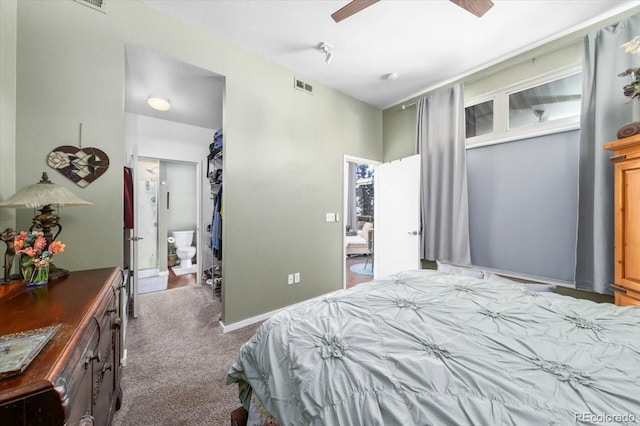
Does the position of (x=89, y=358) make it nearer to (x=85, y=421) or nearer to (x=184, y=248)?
(x=85, y=421)

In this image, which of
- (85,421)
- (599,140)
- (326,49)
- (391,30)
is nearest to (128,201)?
(85,421)

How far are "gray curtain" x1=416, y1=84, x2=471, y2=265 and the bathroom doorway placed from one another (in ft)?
11.5

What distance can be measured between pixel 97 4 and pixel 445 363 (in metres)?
3.12

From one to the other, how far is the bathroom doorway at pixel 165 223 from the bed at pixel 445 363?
3.48m

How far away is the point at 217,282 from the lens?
3480 mm

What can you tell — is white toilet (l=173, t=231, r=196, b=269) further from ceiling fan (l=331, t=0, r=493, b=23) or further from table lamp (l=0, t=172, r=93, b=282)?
ceiling fan (l=331, t=0, r=493, b=23)

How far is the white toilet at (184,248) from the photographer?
15.9 ft

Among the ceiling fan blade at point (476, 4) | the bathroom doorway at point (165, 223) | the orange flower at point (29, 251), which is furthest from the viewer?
the bathroom doorway at point (165, 223)

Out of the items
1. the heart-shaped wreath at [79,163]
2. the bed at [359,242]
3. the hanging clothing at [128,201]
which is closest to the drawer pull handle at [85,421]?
the heart-shaped wreath at [79,163]

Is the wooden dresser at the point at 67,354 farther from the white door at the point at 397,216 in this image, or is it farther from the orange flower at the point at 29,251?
the white door at the point at 397,216

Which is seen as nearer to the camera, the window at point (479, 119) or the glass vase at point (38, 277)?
the glass vase at point (38, 277)

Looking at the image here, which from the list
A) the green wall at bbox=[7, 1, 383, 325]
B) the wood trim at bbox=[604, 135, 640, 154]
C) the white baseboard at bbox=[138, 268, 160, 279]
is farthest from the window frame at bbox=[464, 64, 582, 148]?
the white baseboard at bbox=[138, 268, 160, 279]

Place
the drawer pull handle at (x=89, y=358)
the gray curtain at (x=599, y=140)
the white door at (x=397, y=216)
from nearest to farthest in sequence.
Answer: the drawer pull handle at (x=89, y=358), the gray curtain at (x=599, y=140), the white door at (x=397, y=216)

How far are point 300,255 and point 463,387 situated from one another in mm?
2446
